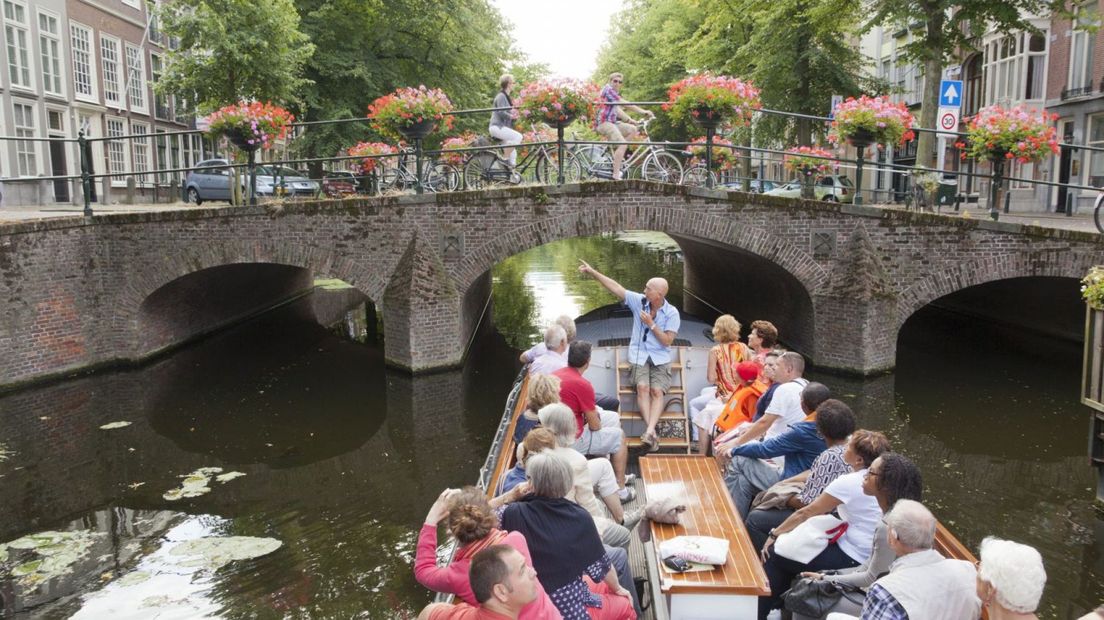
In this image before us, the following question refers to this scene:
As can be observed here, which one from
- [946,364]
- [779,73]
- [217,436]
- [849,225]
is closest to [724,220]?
[849,225]

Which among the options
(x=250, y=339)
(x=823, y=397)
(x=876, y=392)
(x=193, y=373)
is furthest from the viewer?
(x=250, y=339)

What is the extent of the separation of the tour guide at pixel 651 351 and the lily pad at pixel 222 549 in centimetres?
342

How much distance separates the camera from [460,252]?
12398 mm

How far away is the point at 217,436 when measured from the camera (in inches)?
388

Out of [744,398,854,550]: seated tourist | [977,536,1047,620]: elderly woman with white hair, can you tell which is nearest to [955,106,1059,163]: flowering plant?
[744,398,854,550]: seated tourist

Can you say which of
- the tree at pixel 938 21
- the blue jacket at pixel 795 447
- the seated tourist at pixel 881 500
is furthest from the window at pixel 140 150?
the seated tourist at pixel 881 500

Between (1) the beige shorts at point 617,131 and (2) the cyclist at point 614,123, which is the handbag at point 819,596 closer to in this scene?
(2) the cyclist at point 614,123

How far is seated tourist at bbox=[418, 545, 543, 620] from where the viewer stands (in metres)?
2.98

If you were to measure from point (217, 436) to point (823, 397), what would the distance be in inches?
297

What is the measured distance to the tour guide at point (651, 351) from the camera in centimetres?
764

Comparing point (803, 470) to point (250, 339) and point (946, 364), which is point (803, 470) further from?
point (250, 339)

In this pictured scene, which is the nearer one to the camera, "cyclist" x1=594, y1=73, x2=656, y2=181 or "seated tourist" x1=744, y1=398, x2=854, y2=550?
"seated tourist" x1=744, y1=398, x2=854, y2=550

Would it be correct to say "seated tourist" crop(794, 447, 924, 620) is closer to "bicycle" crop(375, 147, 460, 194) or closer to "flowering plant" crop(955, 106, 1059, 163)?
"flowering plant" crop(955, 106, 1059, 163)

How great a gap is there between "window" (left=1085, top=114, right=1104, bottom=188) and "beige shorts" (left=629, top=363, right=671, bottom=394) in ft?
66.6
